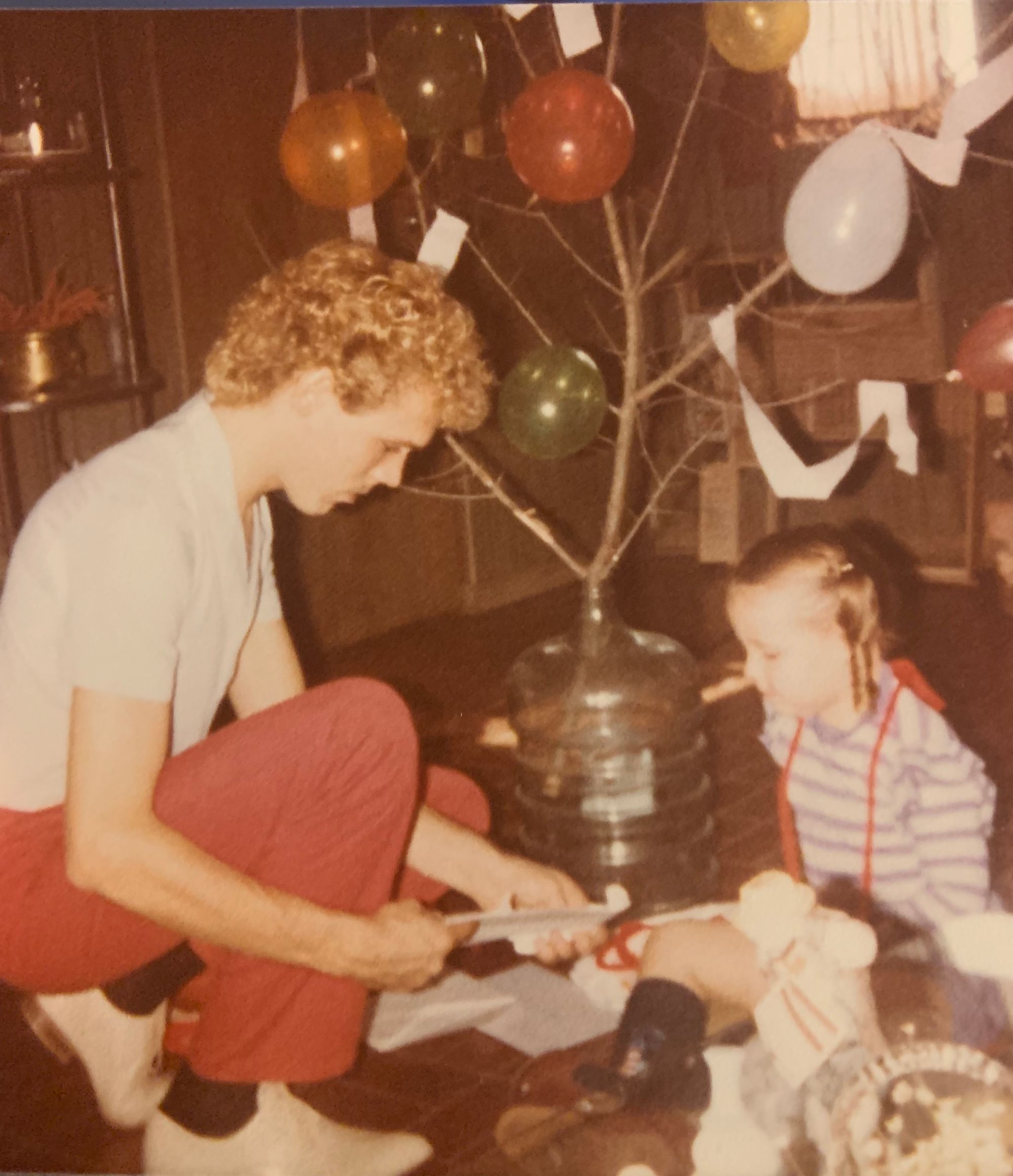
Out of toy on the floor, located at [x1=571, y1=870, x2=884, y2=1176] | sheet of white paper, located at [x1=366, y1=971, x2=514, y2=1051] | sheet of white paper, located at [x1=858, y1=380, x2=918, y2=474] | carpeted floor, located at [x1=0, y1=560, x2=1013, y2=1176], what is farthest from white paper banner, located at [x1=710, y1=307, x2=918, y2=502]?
sheet of white paper, located at [x1=366, y1=971, x2=514, y2=1051]

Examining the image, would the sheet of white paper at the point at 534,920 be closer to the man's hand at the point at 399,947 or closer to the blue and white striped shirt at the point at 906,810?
the man's hand at the point at 399,947

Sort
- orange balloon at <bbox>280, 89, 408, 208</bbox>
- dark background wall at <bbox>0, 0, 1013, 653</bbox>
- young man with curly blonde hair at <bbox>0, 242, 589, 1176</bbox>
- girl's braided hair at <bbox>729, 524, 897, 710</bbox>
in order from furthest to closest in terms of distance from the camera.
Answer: dark background wall at <bbox>0, 0, 1013, 653</bbox> → orange balloon at <bbox>280, 89, 408, 208</bbox> → girl's braided hair at <bbox>729, 524, 897, 710</bbox> → young man with curly blonde hair at <bbox>0, 242, 589, 1176</bbox>

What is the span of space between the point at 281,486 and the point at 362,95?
0.69m

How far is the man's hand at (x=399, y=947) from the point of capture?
117 cm

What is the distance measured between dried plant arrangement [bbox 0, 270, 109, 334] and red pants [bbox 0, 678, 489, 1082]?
89 cm

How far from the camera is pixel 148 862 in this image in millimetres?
1105

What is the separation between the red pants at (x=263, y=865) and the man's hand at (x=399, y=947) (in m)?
0.04

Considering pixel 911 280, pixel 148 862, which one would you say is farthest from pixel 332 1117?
pixel 911 280

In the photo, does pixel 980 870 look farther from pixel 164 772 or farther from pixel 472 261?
pixel 472 261

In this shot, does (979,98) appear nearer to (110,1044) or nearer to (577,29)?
(577,29)

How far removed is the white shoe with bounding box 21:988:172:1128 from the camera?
1.28 meters

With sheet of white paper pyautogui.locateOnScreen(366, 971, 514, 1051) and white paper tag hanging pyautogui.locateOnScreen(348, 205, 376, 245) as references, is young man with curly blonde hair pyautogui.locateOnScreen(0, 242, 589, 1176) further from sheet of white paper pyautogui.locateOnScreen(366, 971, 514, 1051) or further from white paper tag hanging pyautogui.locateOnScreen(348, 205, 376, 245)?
white paper tag hanging pyautogui.locateOnScreen(348, 205, 376, 245)

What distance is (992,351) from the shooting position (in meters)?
1.59

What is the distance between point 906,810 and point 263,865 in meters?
0.72
